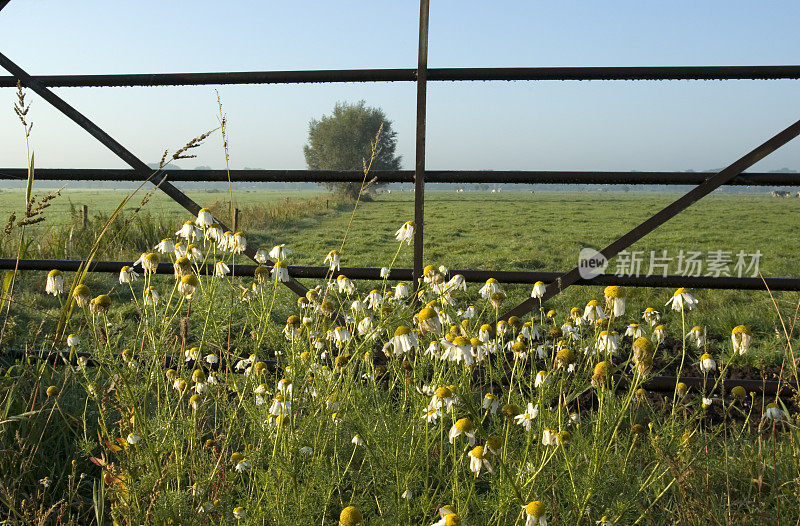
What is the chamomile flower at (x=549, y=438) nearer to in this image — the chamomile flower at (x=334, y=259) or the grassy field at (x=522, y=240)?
the chamomile flower at (x=334, y=259)

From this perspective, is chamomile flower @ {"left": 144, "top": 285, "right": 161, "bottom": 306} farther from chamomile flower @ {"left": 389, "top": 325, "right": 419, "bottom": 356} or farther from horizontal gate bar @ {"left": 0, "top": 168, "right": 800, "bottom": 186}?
horizontal gate bar @ {"left": 0, "top": 168, "right": 800, "bottom": 186}

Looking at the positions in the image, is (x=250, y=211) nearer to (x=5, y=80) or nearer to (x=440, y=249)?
(x=440, y=249)

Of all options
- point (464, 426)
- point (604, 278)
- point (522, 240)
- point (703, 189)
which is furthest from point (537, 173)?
point (522, 240)

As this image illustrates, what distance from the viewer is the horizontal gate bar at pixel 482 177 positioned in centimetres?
288

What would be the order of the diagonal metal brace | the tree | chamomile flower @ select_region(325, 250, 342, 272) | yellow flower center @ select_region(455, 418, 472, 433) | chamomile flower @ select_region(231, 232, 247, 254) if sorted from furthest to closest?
1. the tree
2. the diagonal metal brace
3. chamomile flower @ select_region(325, 250, 342, 272)
4. chamomile flower @ select_region(231, 232, 247, 254)
5. yellow flower center @ select_region(455, 418, 472, 433)

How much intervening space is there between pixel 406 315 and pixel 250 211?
18476 millimetres

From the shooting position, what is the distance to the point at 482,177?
9.73 feet

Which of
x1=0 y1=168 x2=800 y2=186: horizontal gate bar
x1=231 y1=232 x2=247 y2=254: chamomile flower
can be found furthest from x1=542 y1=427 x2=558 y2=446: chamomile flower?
x1=0 y1=168 x2=800 y2=186: horizontal gate bar

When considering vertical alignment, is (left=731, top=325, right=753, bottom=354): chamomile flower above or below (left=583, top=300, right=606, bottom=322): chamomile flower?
below

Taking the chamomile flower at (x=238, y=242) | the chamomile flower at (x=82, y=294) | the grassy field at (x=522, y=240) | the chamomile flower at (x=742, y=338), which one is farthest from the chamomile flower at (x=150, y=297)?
the grassy field at (x=522, y=240)

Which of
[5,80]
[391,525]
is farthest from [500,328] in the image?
[5,80]

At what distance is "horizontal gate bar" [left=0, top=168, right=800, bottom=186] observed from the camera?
2879mm

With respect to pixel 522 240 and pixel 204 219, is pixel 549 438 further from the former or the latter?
pixel 522 240

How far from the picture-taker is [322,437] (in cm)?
195
